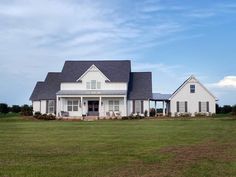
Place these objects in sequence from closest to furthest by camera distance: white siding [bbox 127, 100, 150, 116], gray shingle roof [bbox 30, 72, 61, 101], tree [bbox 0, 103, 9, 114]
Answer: white siding [bbox 127, 100, 150, 116] < gray shingle roof [bbox 30, 72, 61, 101] < tree [bbox 0, 103, 9, 114]

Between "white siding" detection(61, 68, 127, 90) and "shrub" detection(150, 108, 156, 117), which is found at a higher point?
"white siding" detection(61, 68, 127, 90)

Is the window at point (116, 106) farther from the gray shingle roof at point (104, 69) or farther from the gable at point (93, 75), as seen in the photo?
the gable at point (93, 75)

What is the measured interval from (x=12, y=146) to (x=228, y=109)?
58854 mm

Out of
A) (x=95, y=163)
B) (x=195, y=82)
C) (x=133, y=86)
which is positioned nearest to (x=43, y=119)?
(x=133, y=86)

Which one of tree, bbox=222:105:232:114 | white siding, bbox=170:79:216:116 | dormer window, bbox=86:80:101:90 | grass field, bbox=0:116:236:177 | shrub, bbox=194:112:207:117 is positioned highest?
dormer window, bbox=86:80:101:90

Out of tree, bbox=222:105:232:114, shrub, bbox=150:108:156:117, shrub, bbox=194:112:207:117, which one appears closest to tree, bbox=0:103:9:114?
shrub, bbox=150:108:156:117

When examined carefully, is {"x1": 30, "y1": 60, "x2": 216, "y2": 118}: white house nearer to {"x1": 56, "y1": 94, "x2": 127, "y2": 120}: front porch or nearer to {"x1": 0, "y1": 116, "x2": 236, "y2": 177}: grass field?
{"x1": 56, "y1": 94, "x2": 127, "y2": 120}: front porch

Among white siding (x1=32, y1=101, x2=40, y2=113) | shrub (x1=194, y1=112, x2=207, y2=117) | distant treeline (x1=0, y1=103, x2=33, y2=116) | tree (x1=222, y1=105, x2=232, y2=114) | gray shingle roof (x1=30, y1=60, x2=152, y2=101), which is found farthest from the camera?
tree (x1=222, y1=105, x2=232, y2=114)

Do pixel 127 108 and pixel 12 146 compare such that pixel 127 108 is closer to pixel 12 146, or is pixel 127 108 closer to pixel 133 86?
pixel 133 86

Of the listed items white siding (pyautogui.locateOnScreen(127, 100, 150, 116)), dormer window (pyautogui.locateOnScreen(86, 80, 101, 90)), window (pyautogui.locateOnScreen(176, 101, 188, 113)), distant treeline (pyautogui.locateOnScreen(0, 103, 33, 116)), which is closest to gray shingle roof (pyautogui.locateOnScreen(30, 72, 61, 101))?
distant treeline (pyautogui.locateOnScreen(0, 103, 33, 116))

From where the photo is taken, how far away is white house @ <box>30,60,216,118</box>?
62719mm

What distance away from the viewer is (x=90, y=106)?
213 feet

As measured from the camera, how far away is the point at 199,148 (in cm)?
1839

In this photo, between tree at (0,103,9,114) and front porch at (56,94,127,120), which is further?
tree at (0,103,9,114)
